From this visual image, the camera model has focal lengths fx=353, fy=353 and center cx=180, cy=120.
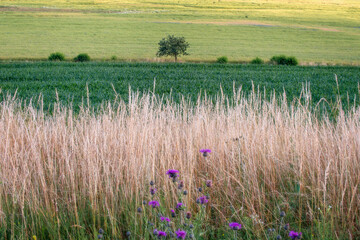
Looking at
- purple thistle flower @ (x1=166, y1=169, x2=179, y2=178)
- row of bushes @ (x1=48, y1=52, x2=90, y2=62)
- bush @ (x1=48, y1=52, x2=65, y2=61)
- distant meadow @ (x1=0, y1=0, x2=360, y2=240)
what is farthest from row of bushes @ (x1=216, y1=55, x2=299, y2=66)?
purple thistle flower @ (x1=166, y1=169, x2=179, y2=178)

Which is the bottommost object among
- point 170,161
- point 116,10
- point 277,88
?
point 277,88

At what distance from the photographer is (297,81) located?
19797mm

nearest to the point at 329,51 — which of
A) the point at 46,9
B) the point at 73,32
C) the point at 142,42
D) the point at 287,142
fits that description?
the point at 142,42

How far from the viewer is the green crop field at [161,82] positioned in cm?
1485

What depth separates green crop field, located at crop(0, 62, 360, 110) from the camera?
14852 millimetres

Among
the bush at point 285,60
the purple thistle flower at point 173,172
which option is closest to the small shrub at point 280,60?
the bush at point 285,60

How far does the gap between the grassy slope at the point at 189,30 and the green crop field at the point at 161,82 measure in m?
11.9

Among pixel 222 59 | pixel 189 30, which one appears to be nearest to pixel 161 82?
pixel 222 59

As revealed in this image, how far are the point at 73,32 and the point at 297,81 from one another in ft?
125

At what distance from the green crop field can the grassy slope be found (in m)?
11.9

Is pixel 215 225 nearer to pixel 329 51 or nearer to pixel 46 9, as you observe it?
pixel 329 51

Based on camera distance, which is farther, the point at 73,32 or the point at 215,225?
the point at 73,32

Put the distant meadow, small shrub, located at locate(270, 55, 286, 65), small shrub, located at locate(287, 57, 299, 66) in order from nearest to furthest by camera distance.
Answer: the distant meadow
small shrub, located at locate(287, 57, 299, 66)
small shrub, located at locate(270, 55, 286, 65)

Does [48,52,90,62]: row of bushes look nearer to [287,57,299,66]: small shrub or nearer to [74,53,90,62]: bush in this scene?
[74,53,90,62]: bush
